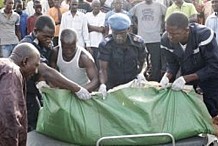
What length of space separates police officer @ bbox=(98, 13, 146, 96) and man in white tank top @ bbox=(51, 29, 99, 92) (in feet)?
0.50

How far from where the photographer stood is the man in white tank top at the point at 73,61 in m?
5.42

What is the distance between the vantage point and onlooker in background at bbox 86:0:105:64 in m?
9.77

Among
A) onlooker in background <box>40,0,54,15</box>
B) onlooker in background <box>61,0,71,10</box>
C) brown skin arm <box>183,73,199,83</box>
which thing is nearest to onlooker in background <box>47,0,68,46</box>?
onlooker in background <box>61,0,71,10</box>

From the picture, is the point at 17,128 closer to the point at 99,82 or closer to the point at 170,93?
the point at 170,93

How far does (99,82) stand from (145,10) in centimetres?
405

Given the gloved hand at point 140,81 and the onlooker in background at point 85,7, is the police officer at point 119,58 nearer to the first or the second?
the gloved hand at point 140,81

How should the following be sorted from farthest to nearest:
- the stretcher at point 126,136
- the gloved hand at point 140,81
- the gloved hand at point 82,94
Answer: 1. the gloved hand at point 140,81
2. the gloved hand at point 82,94
3. the stretcher at point 126,136

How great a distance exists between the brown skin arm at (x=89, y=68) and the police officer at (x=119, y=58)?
0.10 metres

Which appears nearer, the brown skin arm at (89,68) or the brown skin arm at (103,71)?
the brown skin arm at (89,68)

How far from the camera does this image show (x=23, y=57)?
361 centimetres

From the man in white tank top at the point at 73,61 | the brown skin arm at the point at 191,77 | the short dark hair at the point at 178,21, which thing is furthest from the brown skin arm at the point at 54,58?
the brown skin arm at the point at 191,77

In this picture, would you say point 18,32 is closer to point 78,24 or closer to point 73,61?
point 78,24

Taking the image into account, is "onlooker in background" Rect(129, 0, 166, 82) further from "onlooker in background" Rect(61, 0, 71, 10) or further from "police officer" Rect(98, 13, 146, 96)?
"police officer" Rect(98, 13, 146, 96)

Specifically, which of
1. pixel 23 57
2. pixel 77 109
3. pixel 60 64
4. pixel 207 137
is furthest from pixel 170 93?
pixel 23 57
